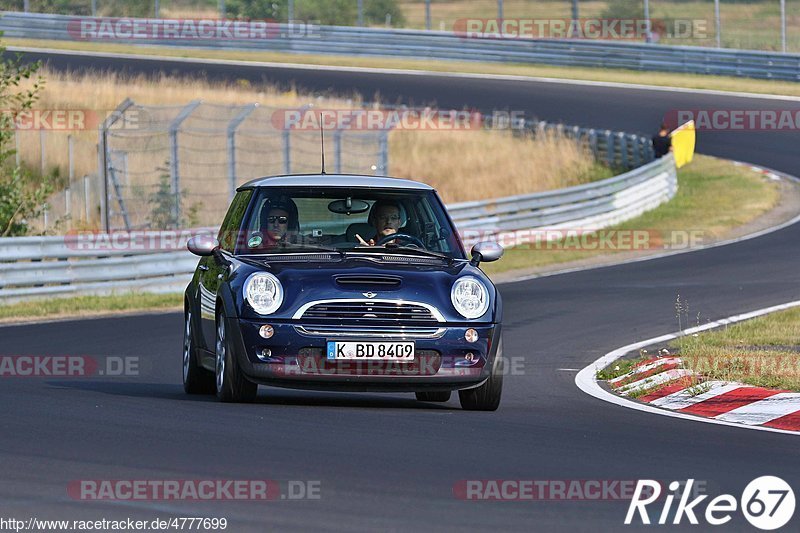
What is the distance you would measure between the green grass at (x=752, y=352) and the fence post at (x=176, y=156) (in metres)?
10.6

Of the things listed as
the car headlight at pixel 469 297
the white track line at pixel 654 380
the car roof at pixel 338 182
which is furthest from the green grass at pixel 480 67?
the car headlight at pixel 469 297

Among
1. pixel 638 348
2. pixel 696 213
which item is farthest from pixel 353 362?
pixel 696 213

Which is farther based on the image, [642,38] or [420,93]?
[642,38]

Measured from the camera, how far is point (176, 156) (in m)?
24.6

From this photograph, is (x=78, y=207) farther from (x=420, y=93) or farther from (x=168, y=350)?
(x=420, y=93)

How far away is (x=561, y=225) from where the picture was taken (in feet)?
90.0

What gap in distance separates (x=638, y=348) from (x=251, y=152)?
54.9 feet

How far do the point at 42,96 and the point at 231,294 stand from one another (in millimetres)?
26958

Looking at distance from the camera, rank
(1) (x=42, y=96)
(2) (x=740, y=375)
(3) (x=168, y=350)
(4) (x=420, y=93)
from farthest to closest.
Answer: (4) (x=420, y=93) → (1) (x=42, y=96) → (3) (x=168, y=350) → (2) (x=740, y=375)

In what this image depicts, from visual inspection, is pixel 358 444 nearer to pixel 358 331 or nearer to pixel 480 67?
pixel 358 331

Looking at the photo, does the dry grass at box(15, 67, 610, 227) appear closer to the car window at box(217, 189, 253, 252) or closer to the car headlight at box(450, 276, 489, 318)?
the car window at box(217, 189, 253, 252)

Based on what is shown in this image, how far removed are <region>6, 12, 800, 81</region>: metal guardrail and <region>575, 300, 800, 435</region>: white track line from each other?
2736cm

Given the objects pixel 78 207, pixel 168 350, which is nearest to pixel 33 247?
pixel 168 350
